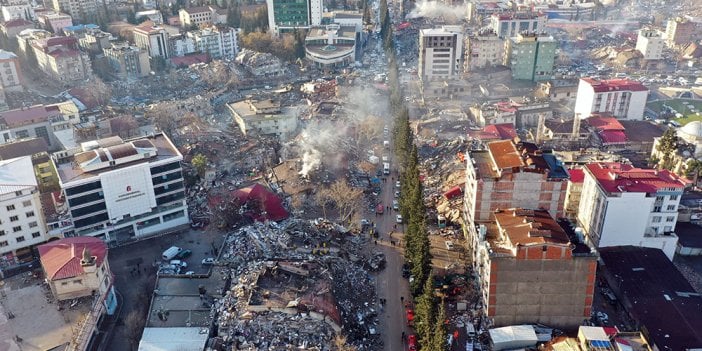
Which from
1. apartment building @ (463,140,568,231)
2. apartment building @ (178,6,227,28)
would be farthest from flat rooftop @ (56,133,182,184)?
apartment building @ (178,6,227,28)

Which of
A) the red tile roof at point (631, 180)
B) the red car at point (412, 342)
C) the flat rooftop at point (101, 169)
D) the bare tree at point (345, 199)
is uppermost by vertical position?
the flat rooftop at point (101, 169)

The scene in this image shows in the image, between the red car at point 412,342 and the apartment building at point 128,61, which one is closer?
the red car at point 412,342

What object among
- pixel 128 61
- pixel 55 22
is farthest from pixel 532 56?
pixel 55 22

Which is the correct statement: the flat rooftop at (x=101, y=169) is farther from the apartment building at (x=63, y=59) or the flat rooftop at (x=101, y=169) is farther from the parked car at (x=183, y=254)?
the apartment building at (x=63, y=59)

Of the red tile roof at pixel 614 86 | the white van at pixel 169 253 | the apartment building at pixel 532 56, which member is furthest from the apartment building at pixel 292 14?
the white van at pixel 169 253

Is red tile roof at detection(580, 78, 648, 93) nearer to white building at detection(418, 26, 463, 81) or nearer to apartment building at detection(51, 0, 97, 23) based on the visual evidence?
white building at detection(418, 26, 463, 81)

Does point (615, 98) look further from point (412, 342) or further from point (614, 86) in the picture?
point (412, 342)
